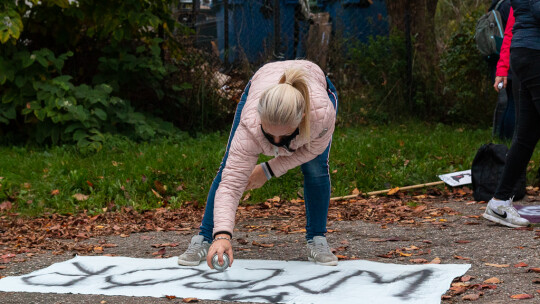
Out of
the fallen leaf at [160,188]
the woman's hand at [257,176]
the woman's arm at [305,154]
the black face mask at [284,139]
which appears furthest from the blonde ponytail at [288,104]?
the fallen leaf at [160,188]

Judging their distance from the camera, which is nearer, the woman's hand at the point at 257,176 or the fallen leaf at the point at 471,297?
the fallen leaf at the point at 471,297

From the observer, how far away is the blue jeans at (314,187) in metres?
3.92

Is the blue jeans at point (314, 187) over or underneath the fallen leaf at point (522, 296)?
over

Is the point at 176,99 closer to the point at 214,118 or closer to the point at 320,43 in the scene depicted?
the point at 214,118

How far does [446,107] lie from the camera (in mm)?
10125

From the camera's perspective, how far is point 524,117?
476 centimetres

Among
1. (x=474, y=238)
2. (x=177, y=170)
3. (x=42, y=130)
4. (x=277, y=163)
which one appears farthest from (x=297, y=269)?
(x=42, y=130)

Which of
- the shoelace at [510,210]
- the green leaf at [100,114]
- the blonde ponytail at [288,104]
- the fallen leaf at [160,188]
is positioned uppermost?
the blonde ponytail at [288,104]

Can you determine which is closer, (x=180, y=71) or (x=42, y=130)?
(x=42, y=130)

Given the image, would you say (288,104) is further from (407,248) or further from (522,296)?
(407,248)

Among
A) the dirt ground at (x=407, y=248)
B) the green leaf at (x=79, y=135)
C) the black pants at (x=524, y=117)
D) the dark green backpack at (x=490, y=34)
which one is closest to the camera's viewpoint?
the dirt ground at (x=407, y=248)

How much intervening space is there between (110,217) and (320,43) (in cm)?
512

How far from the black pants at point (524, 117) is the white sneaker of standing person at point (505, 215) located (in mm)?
64

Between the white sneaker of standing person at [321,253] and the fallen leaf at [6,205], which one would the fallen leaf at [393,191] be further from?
the fallen leaf at [6,205]
